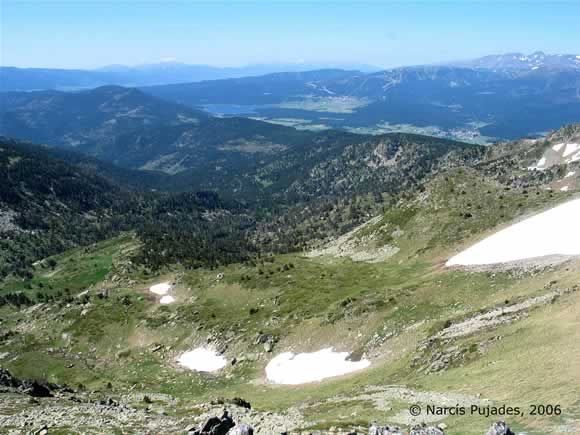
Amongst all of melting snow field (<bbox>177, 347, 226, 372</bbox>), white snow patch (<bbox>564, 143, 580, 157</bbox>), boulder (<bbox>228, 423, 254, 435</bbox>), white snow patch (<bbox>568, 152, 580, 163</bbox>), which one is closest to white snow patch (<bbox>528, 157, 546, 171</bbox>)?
white snow patch (<bbox>564, 143, 580, 157</bbox>)

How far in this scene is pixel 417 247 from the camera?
10012 cm

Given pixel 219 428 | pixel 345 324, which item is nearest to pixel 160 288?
pixel 345 324

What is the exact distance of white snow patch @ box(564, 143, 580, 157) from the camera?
177m

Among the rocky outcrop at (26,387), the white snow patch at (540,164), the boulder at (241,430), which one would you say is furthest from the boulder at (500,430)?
the white snow patch at (540,164)

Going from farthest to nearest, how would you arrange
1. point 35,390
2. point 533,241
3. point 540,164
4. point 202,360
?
point 540,164 → point 202,360 → point 533,241 → point 35,390

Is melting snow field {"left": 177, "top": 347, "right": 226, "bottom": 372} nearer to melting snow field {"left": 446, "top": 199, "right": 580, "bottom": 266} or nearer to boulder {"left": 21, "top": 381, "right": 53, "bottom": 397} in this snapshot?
boulder {"left": 21, "top": 381, "right": 53, "bottom": 397}

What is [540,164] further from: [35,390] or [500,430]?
[35,390]

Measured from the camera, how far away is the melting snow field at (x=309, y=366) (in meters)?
54.6

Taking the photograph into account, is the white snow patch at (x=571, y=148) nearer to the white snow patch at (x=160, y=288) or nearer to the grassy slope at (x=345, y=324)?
the grassy slope at (x=345, y=324)

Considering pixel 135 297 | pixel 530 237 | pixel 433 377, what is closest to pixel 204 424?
pixel 433 377

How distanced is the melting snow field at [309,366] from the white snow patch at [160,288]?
5295 cm

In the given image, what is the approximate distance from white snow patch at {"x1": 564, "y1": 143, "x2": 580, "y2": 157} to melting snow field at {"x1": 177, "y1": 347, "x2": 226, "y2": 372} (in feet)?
521

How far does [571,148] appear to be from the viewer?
179750 millimetres

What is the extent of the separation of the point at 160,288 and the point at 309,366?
63.6 m
